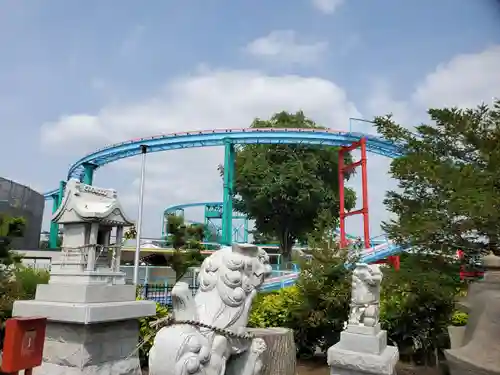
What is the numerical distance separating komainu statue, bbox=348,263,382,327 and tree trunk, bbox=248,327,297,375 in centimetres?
79

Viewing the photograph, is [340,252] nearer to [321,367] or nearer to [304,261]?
[304,261]

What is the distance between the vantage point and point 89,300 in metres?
4.26

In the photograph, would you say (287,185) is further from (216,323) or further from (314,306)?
(216,323)

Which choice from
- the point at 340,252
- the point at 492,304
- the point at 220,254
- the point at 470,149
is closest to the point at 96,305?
the point at 220,254

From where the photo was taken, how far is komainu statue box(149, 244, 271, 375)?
7.65 feet

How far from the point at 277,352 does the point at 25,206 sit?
55.1ft

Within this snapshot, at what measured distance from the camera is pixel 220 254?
2.78 meters

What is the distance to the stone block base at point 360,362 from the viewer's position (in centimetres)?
409

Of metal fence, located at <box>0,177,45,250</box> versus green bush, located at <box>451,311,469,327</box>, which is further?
metal fence, located at <box>0,177,45,250</box>

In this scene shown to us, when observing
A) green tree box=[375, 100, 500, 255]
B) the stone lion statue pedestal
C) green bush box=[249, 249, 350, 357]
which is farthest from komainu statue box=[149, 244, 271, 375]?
green bush box=[249, 249, 350, 357]

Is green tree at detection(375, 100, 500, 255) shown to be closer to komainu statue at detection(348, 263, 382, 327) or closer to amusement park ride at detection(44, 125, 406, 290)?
komainu statue at detection(348, 263, 382, 327)

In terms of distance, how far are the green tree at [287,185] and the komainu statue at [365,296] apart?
1437cm

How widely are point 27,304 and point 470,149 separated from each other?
6.75m

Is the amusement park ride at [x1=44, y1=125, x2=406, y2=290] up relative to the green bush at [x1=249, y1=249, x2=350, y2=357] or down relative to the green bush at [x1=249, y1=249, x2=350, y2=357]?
up
